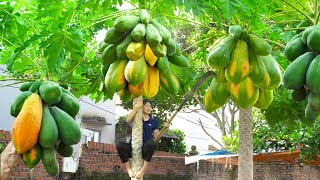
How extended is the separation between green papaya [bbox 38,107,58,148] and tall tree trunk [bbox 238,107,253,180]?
901 mm

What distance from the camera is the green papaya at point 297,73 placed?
1.61 m

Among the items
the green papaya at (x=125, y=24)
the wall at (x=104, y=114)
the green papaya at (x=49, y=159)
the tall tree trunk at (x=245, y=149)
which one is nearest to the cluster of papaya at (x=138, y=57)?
the green papaya at (x=125, y=24)

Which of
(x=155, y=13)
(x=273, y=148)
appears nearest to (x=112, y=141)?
(x=273, y=148)

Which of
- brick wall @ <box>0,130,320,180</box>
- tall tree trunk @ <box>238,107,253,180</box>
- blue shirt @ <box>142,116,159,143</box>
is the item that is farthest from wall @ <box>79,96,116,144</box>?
tall tree trunk @ <box>238,107,253,180</box>

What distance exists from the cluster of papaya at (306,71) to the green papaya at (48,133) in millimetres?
816

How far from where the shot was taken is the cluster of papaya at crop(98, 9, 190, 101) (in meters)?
1.48

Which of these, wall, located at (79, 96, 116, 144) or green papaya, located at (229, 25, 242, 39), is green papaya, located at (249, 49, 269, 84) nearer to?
green papaya, located at (229, 25, 242, 39)

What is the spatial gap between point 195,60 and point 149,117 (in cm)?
200

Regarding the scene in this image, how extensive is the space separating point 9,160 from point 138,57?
0.63m

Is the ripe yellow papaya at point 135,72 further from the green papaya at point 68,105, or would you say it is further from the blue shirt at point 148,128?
the blue shirt at point 148,128

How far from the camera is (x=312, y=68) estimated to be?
1554mm

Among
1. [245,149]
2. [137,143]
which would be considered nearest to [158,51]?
[245,149]

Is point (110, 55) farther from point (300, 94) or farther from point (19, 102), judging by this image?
point (300, 94)

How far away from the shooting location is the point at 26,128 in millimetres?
1685
